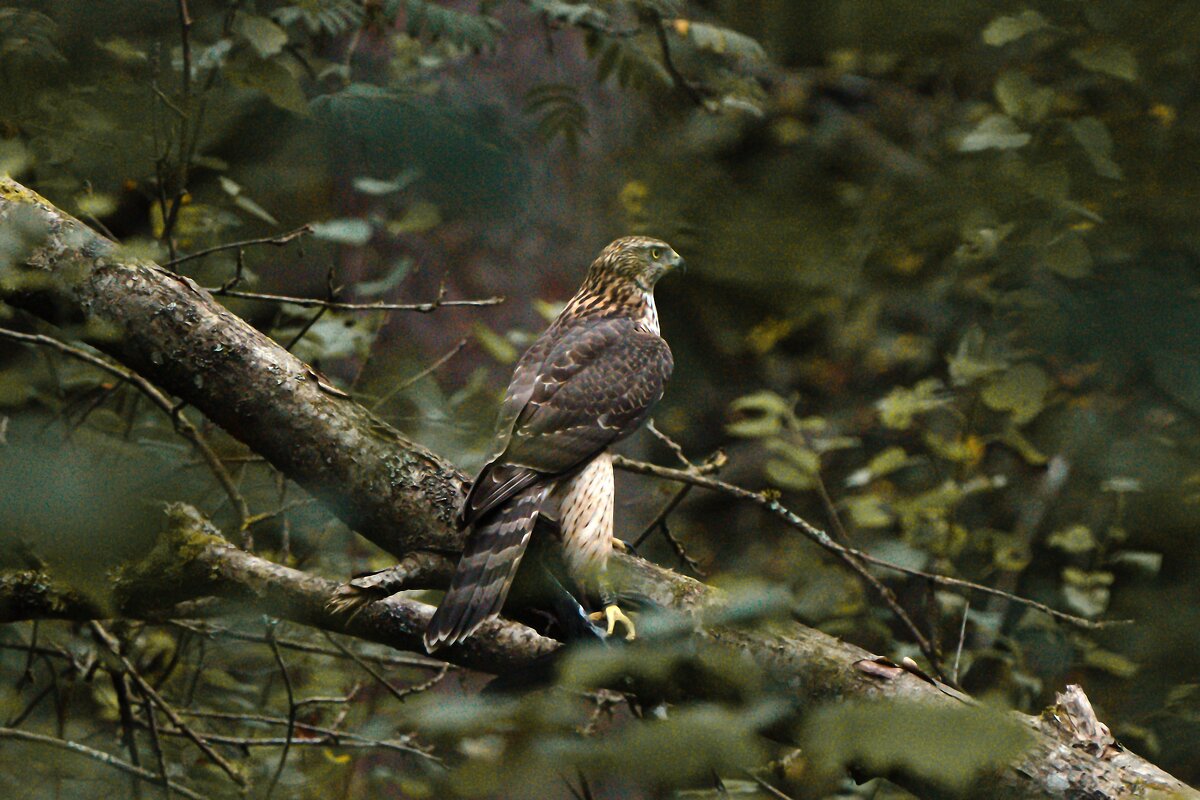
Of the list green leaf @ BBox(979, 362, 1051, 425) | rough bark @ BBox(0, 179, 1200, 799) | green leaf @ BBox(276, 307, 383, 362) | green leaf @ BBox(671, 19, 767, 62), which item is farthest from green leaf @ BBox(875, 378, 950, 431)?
green leaf @ BBox(276, 307, 383, 362)

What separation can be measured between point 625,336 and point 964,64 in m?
2.25

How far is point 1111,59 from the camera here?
96 cm

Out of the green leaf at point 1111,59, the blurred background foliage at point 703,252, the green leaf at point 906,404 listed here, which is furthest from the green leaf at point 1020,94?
the green leaf at point 906,404

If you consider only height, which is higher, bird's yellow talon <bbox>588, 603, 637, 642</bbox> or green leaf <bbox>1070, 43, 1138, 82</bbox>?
green leaf <bbox>1070, 43, 1138, 82</bbox>

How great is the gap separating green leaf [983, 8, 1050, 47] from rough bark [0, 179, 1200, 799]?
49.8 inches

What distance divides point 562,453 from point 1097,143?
1897 millimetres

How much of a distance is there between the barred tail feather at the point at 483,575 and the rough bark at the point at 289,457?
0.11 metres

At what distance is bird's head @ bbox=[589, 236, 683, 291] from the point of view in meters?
3.58

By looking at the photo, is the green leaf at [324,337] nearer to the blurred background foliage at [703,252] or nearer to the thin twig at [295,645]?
the blurred background foliage at [703,252]

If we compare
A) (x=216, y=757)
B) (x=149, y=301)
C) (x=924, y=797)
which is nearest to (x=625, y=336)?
(x=149, y=301)

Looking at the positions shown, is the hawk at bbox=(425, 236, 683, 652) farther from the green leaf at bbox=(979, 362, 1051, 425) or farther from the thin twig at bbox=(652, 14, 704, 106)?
the green leaf at bbox=(979, 362, 1051, 425)

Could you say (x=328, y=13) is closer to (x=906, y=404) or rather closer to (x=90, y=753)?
(x=90, y=753)

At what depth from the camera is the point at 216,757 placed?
2863mm

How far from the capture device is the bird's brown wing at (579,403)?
A: 2742 mm
